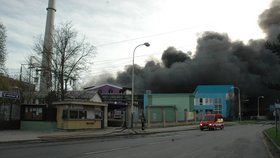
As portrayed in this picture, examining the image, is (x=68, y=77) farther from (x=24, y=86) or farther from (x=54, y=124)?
(x=24, y=86)

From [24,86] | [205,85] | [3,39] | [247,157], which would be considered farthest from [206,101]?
[247,157]

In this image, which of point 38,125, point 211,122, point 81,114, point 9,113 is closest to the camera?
point 9,113

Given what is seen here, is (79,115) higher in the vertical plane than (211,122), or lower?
higher

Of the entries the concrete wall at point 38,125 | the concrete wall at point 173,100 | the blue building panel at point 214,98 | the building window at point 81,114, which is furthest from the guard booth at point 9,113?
the blue building panel at point 214,98

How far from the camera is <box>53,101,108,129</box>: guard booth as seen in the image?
114ft

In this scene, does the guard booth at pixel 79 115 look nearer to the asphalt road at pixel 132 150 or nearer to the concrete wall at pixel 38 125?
the concrete wall at pixel 38 125

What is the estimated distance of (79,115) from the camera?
36.1 metres

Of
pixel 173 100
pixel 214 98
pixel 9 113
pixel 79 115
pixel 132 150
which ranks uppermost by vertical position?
pixel 214 98

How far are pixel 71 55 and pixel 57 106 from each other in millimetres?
10144

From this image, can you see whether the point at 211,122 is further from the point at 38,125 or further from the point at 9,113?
the point at 9,113

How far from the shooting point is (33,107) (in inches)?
1407

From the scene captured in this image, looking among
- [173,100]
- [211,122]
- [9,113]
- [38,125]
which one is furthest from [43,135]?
[173,100]

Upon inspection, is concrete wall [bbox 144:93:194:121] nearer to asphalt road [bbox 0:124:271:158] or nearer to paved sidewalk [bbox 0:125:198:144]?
paved sidewalk [bbox 0:125:198:144]

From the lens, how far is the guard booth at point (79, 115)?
1372 inches
